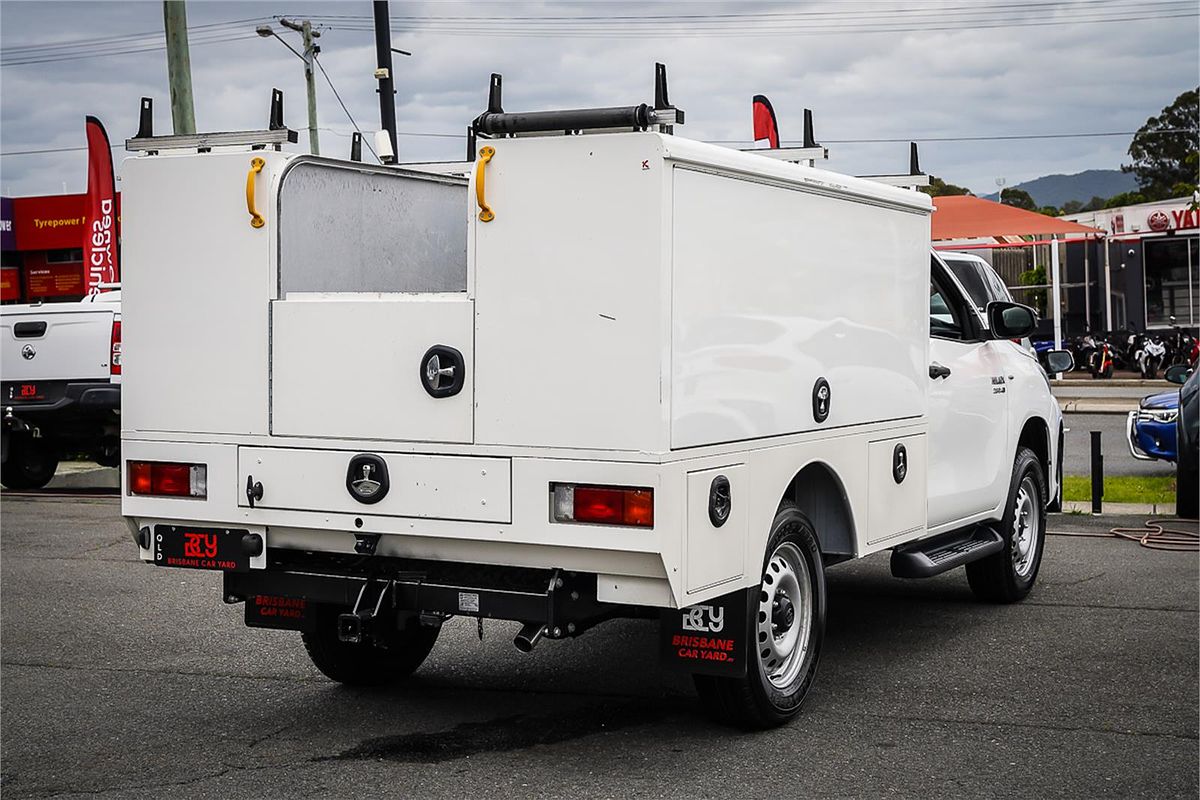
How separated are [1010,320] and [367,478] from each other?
13.7 ft

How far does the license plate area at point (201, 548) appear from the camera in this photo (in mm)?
5934

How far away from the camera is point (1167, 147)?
70.8m

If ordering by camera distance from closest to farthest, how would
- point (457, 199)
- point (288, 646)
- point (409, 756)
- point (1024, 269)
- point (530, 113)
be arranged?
1. point (530, 113)
2. point (409, 756)
3. point (457, 199)
4. point (288, 646)
5. point (1024, 269)

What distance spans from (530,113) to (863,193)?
1948 mm

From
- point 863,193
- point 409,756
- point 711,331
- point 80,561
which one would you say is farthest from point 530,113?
point 80,561

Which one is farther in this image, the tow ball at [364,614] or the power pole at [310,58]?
the power pole at [310,58]

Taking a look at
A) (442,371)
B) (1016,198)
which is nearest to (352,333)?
(442,371)

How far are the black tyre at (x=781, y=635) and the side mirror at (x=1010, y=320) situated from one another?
2590 millimetres

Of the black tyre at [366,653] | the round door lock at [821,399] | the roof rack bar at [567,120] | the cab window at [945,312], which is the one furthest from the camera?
the cab window at [945,312]

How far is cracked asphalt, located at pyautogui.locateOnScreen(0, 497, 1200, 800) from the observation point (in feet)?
17.8

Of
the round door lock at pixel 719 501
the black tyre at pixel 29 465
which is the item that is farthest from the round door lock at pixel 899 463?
the black tyre at pixel 29 465

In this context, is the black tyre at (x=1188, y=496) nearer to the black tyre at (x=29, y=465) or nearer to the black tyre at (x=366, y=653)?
the black tyre at (x=366, y=653)

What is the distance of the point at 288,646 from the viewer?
7.81 metres

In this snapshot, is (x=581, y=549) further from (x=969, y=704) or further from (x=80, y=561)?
(x=80, y=561)
